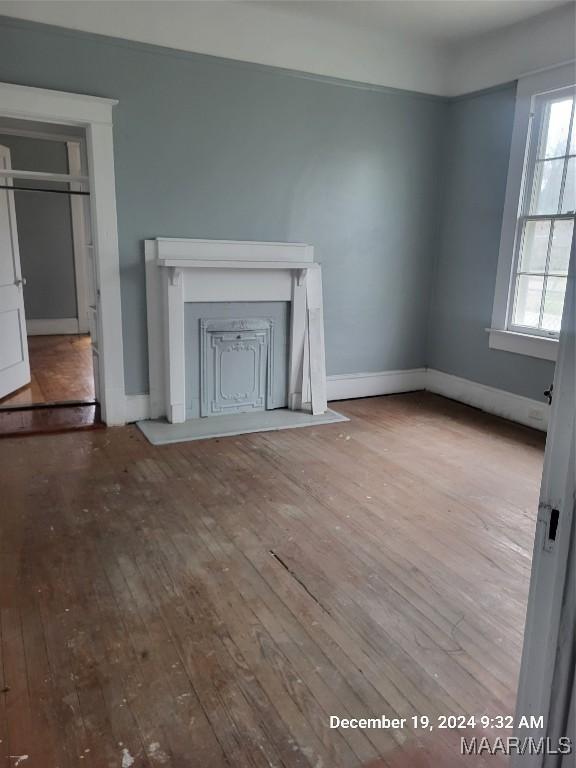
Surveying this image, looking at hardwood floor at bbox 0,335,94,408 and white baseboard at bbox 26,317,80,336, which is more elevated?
white baseboard at bbox 26,317,80,336

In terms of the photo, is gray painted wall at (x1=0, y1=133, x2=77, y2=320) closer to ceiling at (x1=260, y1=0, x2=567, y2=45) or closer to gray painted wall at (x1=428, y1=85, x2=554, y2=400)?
ceiling at (x1=260, y1=0, x2=567, y2=45)

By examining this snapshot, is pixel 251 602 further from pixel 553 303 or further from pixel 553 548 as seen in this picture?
pixel 553 303

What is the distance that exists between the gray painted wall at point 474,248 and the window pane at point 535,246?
0.26 metres

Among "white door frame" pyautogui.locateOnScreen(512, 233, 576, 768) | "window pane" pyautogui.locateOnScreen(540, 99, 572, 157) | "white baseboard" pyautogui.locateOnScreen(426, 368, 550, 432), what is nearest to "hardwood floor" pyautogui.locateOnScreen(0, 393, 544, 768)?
"white door frame" pyautogui.locateOnScreen(512, 233, 576, 768)

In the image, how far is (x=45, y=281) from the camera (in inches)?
309

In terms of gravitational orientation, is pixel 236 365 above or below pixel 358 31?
below

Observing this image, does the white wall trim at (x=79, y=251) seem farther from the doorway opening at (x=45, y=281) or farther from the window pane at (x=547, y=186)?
the window pane at (x=547, y=186)

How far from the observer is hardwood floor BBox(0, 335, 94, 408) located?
15.8 ft

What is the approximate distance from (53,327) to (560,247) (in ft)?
22.1

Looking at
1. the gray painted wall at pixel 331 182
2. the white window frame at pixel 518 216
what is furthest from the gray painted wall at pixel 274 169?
the white window frame at pixel 518 216

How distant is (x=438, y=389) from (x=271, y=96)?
3104 millimetres

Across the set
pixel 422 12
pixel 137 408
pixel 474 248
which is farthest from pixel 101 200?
pixel 474 248

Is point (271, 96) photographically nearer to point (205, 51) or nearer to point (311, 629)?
point (205, 51)

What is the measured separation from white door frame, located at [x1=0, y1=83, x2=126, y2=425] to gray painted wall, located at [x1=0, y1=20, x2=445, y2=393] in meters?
0.08
